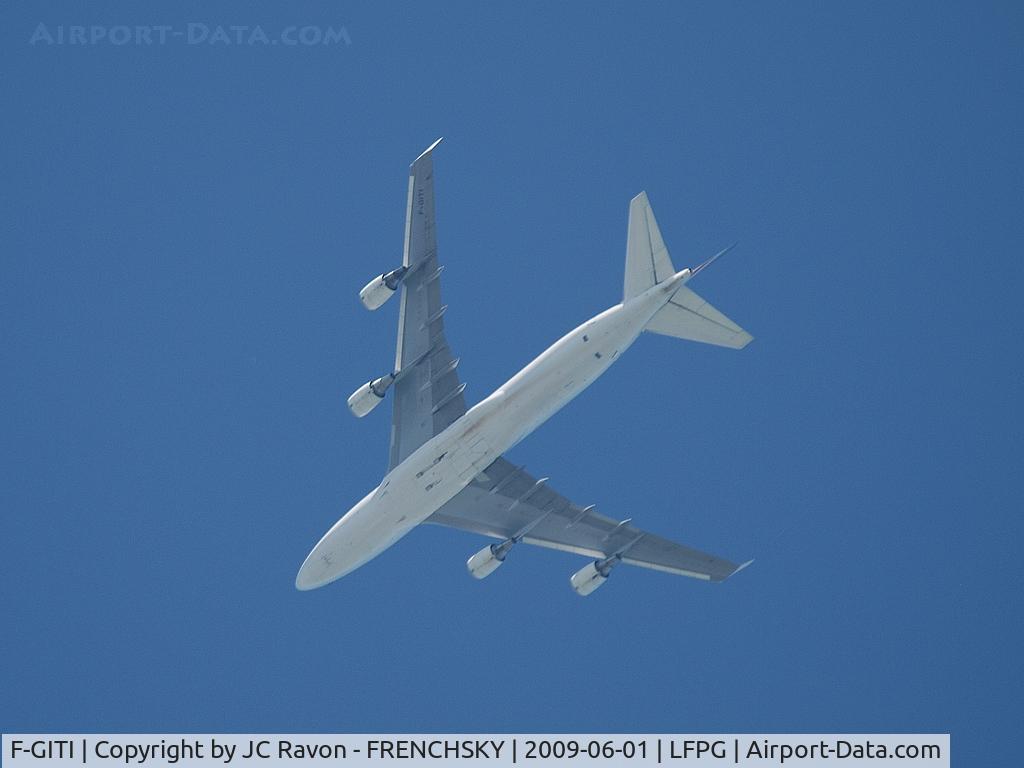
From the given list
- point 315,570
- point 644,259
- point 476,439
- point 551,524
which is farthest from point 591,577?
point 644,259

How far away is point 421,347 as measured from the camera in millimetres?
68438

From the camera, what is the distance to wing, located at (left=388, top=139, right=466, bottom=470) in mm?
66438

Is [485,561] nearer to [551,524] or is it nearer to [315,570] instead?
[551,524]

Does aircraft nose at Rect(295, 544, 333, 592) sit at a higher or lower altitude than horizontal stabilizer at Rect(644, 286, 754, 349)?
lower

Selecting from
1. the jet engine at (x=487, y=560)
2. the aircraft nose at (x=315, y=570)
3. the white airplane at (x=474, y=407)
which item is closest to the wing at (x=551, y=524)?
the white airplane at (x=474, y=407)

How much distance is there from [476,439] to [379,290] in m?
6.33

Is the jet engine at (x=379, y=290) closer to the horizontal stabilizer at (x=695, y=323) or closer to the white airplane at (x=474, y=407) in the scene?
the white airplane at (x=474, y=407)

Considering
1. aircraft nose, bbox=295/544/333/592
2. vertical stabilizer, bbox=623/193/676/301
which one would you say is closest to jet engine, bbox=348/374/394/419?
aircraft nose, bbox=295/544/333/592

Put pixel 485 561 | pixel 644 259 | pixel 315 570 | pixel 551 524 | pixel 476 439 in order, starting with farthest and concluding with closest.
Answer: pixel 551 524 → pixel 485 561 → pixel 315 570 → pixel 476 439 → pixel 644 259

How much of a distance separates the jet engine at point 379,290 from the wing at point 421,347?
65 cm

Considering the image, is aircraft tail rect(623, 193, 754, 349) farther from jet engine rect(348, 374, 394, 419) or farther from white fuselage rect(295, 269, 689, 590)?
jet engine rect(348, 374, 394, 419)

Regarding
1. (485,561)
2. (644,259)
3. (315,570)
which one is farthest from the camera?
(485,561)

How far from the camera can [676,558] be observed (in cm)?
7344
